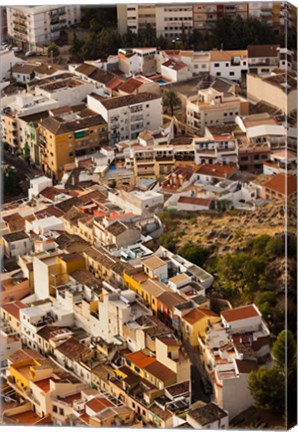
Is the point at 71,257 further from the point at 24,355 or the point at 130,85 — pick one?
the point at 130,85

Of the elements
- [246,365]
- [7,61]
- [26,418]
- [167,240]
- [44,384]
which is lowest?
[26,418]

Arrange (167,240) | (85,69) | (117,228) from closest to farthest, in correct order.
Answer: (167,240), (117,228), (85,69)

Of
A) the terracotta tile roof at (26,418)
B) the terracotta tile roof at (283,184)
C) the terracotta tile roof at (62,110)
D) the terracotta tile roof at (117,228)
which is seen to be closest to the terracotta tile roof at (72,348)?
the terracotta tile roof at (26,418)

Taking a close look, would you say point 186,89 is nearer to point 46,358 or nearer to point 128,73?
point 128,73

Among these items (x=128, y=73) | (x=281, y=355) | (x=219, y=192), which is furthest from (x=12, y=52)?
(x=281, y=355)

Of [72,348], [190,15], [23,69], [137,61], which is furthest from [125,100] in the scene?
[72,348]

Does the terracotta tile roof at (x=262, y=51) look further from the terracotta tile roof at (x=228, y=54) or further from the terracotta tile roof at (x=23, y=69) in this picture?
the terracotta tile roof at (x=23, y=69)
